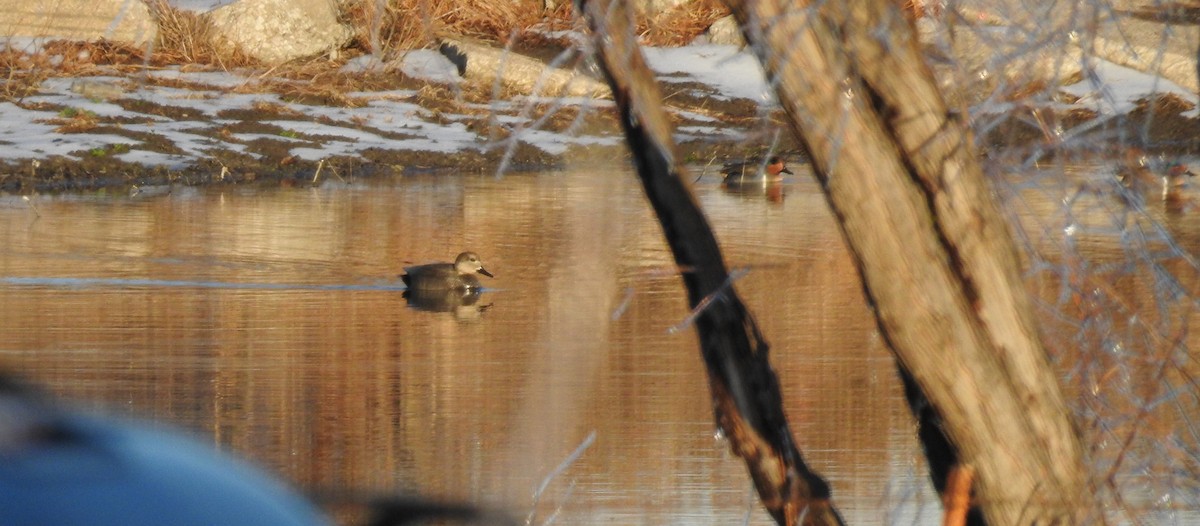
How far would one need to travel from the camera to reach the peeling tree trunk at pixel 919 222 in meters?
2.69

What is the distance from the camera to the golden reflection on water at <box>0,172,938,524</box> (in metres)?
5.89

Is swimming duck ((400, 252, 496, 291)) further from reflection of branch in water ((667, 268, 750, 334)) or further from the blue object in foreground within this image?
the blue object in foreground

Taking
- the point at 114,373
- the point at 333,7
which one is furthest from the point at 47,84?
the point at 114,373

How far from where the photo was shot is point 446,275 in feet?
32.2

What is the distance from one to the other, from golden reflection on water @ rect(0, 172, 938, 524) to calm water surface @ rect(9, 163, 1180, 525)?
20 mm

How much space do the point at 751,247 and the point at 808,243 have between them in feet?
1.99

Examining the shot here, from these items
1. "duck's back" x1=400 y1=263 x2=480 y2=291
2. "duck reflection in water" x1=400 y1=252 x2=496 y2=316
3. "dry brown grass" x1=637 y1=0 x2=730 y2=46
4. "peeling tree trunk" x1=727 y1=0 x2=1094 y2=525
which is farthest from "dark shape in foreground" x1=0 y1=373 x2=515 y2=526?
"duck's back" x1=400 y1=263 x2=480 y2=291

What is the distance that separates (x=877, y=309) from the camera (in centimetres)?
279

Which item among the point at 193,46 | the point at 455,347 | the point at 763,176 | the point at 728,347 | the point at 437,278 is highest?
the point at 193,46

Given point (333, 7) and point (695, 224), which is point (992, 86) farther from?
point (333, 7)

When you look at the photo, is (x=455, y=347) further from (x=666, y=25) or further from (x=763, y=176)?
(x=763, y=176)

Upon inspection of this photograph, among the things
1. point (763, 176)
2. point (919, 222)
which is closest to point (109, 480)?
point (919, 222)

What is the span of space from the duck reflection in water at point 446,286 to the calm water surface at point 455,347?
0.10 meters

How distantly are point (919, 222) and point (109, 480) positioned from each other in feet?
4.66
